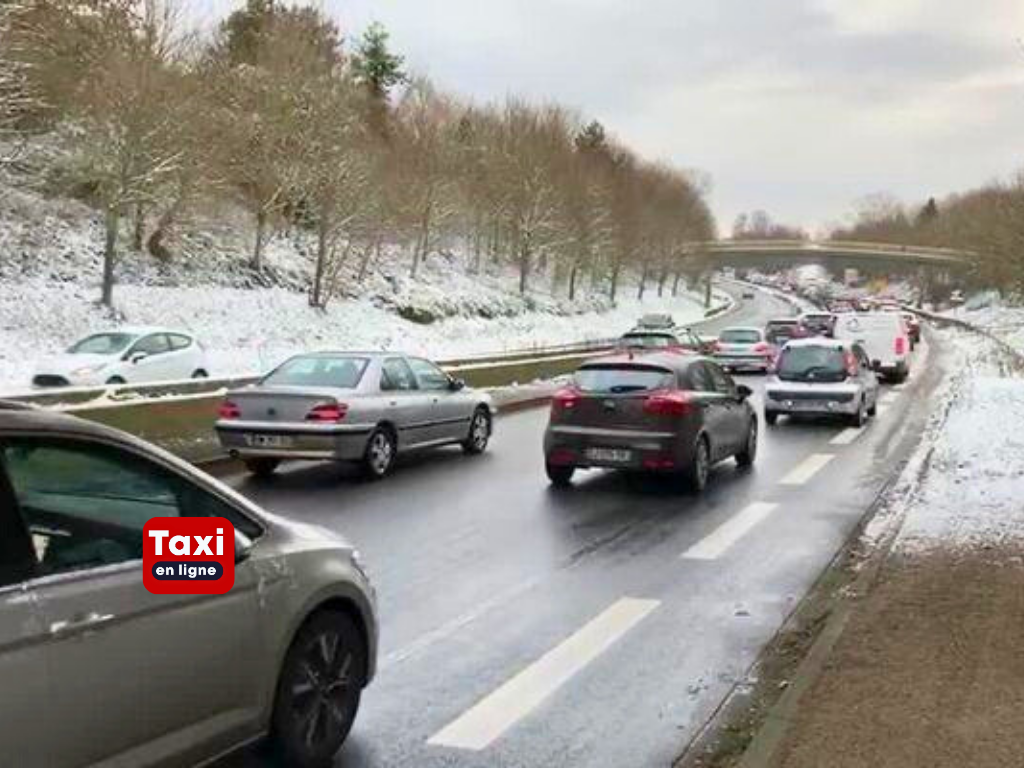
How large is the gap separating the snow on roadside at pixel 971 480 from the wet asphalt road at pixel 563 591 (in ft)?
2.32

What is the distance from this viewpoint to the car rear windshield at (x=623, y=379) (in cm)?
1401

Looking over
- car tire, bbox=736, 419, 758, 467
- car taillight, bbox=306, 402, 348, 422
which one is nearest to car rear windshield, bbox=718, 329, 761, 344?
car tire, bbox=736, 419, 758, 467

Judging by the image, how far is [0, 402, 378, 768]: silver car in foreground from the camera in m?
3.62

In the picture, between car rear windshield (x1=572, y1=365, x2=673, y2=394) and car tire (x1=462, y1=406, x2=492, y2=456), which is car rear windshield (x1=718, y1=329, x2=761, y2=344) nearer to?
car tire (x1=462, y1=406, x2=492, y2=456)

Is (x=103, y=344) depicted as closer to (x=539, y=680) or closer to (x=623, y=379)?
(x=623, y=379)

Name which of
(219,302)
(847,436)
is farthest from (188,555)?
(219,302)

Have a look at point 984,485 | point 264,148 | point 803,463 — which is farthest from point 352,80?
point 984,485

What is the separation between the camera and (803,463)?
16750 millimetres

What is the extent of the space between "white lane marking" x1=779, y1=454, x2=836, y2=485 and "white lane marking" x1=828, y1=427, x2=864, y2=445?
1.88 m

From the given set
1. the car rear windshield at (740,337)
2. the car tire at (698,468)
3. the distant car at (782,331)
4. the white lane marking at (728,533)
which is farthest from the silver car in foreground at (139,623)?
the distant car at (782,331)

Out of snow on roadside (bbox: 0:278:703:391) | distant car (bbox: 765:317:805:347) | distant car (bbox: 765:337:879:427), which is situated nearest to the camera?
distant car (bbox: 765:337:879:427)

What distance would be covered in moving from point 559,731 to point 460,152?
220 ft

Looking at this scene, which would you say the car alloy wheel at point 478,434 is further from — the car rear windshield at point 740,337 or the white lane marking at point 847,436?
the car rear windshield at point 740,337

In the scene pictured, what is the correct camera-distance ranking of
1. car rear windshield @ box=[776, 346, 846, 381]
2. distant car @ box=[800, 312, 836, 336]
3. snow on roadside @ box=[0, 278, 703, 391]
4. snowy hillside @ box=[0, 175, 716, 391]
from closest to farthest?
car rear windshield @ box=[776, 346, 846, 381] → snow on roadside @ box=[0, 278, 703, 391] → snowy hillside @ box=[0, 175, 716, 391] → distant car @ box=[800, 312, 836, 336]
